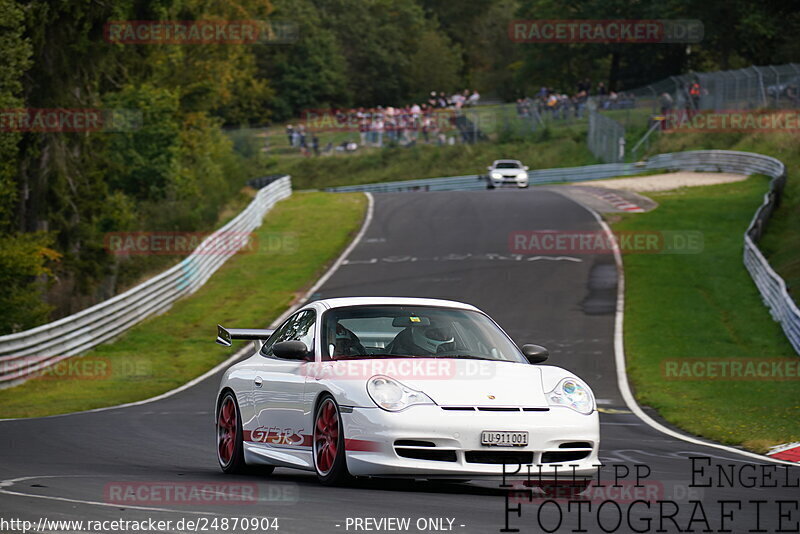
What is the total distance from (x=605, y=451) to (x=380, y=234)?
31.3 meters

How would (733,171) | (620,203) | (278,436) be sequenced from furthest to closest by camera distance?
(733,171) → (620,203) → (278,436)

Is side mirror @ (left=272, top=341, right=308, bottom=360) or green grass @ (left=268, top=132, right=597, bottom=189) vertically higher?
side mirror @ (left=272, top=341, right=308, bottom=360)

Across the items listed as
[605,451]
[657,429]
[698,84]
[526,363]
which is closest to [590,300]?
[657,429]

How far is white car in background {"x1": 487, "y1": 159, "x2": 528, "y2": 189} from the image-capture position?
194 feet

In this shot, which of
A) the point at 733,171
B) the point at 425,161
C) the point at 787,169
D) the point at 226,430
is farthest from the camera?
the point at 425,161

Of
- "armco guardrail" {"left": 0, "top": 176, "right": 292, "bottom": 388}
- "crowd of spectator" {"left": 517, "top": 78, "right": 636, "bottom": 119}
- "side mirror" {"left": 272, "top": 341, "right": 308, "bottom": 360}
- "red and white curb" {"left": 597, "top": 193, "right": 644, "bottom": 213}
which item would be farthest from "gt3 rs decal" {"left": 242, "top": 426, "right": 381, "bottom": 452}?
"crowd of spectator" {"left": 517, "top": 78, "right": 636, "bottom": 119}

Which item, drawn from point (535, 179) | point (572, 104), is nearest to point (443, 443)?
point (535, 179)

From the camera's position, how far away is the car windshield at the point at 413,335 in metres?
9.78

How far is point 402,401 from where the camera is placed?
8.71 meters

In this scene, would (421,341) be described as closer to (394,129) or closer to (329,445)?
(329,445)

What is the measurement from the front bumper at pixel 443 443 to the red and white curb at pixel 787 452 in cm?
464

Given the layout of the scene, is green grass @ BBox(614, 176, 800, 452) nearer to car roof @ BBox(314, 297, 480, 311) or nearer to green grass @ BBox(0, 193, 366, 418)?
car roof @ BBox(314, 297, 480, 311)

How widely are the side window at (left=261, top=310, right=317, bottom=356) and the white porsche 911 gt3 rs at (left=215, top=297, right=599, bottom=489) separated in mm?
14

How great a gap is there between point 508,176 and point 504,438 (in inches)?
2011
